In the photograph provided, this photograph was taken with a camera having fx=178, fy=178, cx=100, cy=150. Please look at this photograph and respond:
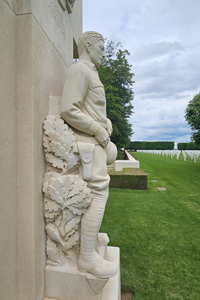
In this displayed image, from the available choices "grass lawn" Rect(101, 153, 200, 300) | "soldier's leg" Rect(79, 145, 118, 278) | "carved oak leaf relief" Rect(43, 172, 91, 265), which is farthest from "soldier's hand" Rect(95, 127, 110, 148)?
"grass lawn" Rect(101, 153, 200, 300)

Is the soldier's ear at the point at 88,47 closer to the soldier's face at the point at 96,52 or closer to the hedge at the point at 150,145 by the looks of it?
the soldier's face at the point at 96,52

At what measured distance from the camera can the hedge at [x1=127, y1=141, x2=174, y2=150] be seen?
2151 inches

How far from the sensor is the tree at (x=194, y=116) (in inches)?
519

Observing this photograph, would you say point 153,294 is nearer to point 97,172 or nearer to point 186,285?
point 186,285

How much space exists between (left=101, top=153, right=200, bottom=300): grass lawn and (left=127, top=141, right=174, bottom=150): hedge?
164ft

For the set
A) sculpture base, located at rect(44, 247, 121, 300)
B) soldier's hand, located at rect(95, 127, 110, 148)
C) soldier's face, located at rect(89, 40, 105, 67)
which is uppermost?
soldier's face, located at rect(89, 40, 105, 67)

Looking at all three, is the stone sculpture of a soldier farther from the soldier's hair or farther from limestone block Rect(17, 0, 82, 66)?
limestone block Rect(17, 0, 82, 66)

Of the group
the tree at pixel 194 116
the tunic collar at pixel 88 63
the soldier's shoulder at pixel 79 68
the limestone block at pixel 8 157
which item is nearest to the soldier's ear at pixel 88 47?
the tunic collar at pixel 88 63

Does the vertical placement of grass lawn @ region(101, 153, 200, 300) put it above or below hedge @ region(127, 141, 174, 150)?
below

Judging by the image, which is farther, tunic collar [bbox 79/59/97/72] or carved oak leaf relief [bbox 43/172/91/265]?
tunic collar [bbox 79/59/97/72]

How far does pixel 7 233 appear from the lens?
5.06 feet

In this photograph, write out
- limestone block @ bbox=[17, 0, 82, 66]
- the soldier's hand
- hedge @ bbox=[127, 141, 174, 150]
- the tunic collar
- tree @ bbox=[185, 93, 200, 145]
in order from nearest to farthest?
limestone block @ bbox=[17, 0, 82, 66] → the soldier's hand → the tunic collar → tree @ bbox=[185, 93, 200, 145] → hedge @ bbox=[127, 141, 174, 150]

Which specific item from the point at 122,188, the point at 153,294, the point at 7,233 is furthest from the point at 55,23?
the point at 122,188

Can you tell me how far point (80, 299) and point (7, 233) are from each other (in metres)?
1.07
